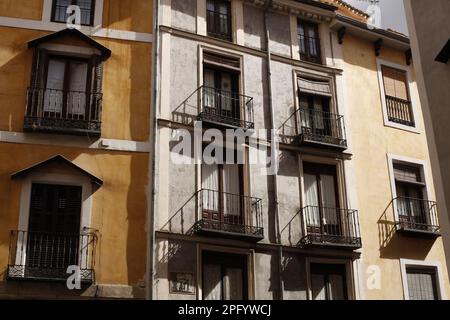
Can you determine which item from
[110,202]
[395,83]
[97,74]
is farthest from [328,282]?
[97,74]

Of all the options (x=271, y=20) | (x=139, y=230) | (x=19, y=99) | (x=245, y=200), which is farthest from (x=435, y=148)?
(x=19, y=99)

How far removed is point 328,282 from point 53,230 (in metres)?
7.76

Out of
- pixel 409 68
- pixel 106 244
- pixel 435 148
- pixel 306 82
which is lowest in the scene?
pixel 106 244

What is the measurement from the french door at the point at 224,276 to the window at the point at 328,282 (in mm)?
2170

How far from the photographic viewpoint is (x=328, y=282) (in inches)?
743

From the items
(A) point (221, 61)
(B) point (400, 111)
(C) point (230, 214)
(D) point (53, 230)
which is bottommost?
(D) point (53, 230)

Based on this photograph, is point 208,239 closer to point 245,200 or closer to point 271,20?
point 245,200

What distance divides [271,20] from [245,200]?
20.5 ft

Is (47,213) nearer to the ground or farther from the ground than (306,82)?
nearer to the ground

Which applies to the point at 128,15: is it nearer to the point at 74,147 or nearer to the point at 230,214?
the point at 74,147

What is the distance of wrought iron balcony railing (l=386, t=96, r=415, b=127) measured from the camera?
22.2m

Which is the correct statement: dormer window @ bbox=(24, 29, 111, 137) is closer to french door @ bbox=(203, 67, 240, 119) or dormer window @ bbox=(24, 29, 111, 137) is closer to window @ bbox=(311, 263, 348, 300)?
french door @ bbox=(203, 67, 240, 119)
